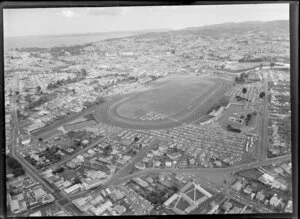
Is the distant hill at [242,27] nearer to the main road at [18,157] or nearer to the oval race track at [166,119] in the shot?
the oval race track at [166,119]

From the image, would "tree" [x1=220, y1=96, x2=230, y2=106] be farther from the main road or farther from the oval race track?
the main road

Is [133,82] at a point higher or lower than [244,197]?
higher

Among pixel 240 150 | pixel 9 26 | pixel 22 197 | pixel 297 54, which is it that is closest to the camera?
pixel 297 54

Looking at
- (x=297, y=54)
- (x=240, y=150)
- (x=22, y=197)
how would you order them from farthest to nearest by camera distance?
1. (x=240, y=150)
2. (x=22, y=197)
3. (x=297, y=54)

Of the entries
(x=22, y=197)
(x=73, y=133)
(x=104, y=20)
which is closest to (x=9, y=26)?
(x=104, y=20)

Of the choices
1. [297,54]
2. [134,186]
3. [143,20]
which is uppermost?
[143,20]

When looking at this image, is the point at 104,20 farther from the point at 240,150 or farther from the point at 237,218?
the point at 237,218

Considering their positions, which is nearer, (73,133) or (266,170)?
(266,170)
